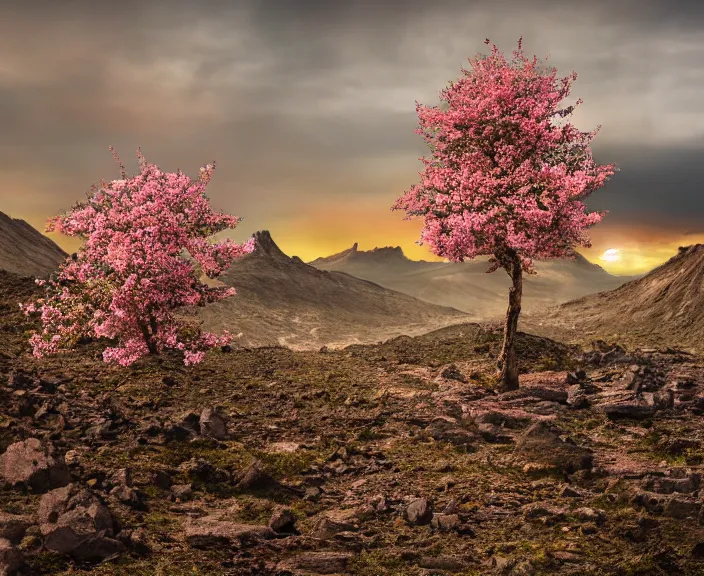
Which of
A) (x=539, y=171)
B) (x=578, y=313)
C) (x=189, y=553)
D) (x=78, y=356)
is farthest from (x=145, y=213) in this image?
(x=578, y=313)

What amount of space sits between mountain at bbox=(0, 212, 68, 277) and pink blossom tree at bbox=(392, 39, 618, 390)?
52728 millimetres

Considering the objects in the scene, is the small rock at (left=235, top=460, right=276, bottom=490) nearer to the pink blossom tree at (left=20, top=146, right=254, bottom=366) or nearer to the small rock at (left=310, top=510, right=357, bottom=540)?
the small rock at (left=310, top=510, right=357, bottom=540)

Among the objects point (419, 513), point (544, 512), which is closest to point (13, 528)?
point (419, 513)

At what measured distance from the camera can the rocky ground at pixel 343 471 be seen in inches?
370

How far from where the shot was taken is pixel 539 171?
22.9 meters

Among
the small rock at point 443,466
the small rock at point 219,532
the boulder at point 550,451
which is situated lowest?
the small rock at point 219,532

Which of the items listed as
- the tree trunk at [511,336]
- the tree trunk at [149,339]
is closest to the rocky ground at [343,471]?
the tree trunk at [149,339]

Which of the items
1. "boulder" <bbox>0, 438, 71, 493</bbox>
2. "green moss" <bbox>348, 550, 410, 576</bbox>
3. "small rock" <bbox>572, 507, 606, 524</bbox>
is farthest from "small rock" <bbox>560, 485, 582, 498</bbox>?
"boulder" <bbox>0, 438, 71, 493</bbox>

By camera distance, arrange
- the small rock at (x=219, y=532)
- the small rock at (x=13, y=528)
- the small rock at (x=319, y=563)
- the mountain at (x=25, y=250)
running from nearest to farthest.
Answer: the small rock at (x=13, y=528) < the small rock at (x=319, y=563) < the small rock at (x=219, y=532) < the mountain at (x=25, y=250)

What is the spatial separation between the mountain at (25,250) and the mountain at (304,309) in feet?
63.3

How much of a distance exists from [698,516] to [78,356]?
958 inches

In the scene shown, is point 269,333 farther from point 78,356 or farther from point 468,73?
point 468,73

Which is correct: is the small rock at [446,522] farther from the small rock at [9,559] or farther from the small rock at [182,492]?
the small rock at [9,559]

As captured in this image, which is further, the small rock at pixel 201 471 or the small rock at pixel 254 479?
the small rock at pixel 201 471
